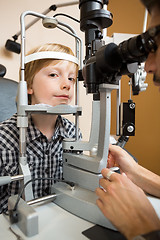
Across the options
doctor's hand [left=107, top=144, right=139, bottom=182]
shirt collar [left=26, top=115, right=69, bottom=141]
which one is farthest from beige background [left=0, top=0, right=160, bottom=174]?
doctor's hand [left=107, top=144, right=139, bottom=182]

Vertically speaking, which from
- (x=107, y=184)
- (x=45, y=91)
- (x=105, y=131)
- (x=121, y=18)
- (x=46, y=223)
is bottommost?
(x=46, y=223)

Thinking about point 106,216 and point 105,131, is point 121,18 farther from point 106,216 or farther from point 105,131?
point 106,216

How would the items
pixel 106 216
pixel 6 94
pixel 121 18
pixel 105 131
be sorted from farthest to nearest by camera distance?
pixel 121 18 → pixel 6 94 → pixel 105 131 → pixel 106 216

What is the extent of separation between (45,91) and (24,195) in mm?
420

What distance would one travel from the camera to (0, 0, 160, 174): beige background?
5.00 feet

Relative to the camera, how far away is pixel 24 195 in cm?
61

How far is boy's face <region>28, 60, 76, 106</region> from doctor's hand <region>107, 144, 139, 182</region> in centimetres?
31

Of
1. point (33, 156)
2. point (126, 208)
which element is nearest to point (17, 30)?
point (33, 156)

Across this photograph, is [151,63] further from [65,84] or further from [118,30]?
[118,30]

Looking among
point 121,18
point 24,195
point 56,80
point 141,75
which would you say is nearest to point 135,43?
point 141,75

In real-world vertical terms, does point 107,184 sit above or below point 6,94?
below

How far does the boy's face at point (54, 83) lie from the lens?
0.83 metres

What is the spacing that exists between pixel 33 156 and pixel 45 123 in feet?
0.57

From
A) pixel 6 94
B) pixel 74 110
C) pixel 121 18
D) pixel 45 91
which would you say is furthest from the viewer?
pixel 121 18
